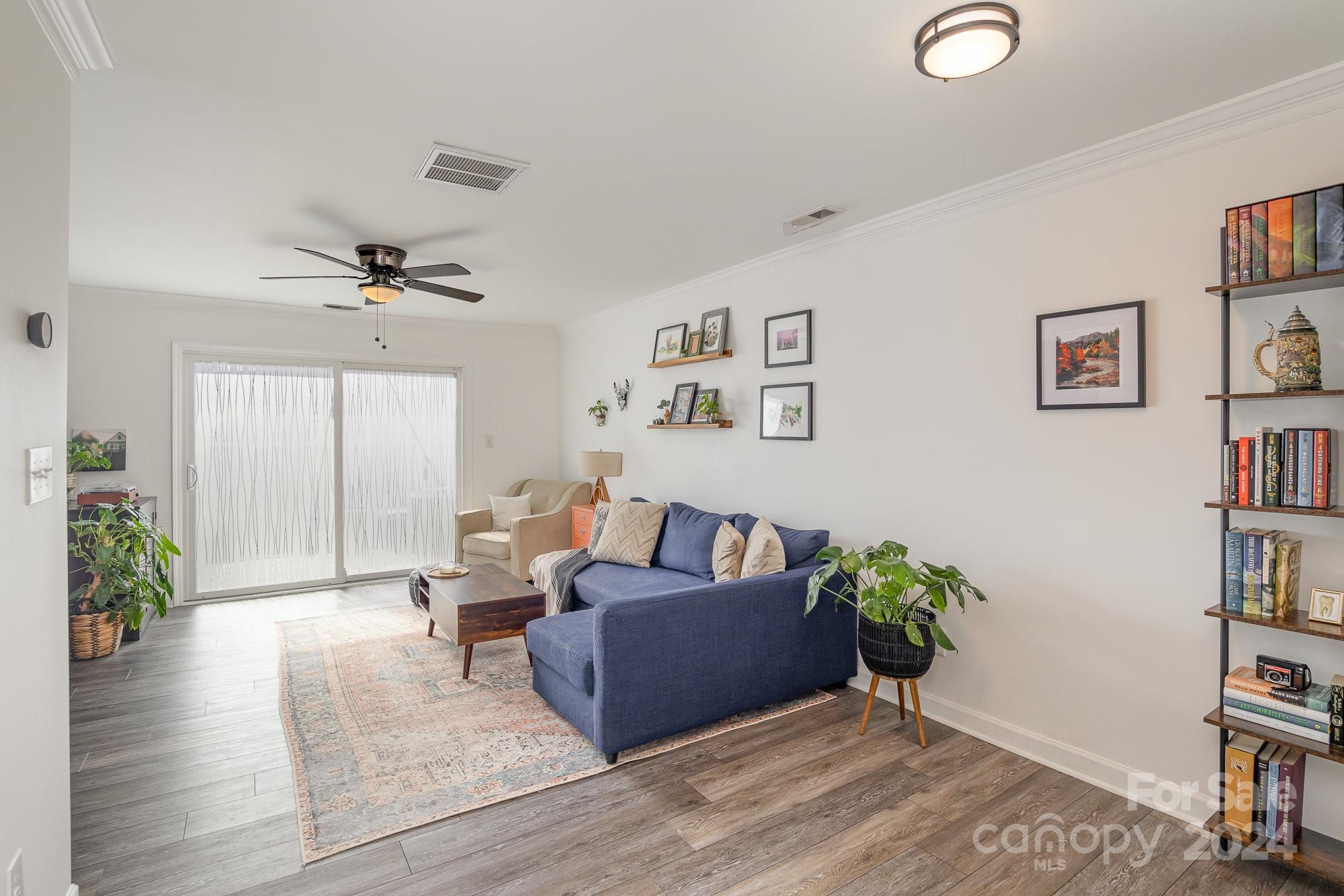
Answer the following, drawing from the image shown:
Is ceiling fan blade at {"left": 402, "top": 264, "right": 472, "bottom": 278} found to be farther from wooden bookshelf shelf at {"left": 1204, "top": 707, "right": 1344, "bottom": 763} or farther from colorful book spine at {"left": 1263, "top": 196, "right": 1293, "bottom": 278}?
wooden bookshelf shelf at {"left": 1204, "top": 707, "right": 1344, "bottom": 763}

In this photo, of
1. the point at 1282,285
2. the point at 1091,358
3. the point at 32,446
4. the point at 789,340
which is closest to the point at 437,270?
the point at 789,340

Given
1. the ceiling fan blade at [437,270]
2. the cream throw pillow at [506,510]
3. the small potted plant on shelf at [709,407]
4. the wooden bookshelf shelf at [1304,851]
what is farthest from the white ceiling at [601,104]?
the cream throw pillow at [506,510]

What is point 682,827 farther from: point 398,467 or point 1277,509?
point 398,467

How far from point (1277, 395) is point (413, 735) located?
140 inches

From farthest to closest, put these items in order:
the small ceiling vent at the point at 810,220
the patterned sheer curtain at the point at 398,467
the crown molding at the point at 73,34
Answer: the patterned sheer curtain at the point at 398,467
the small ceiling vent at the point at 810,220
the crown molding at the point at 73,34

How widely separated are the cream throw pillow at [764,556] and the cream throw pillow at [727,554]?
0.30 ft

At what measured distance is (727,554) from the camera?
379cm

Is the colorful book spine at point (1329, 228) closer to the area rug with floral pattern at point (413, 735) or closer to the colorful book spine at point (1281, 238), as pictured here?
the colorful book spine at point (1281, 238)

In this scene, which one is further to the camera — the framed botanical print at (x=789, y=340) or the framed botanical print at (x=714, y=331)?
the framed botanical print at (x=714, y=331)

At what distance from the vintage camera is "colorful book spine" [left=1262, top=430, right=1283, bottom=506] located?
51cm

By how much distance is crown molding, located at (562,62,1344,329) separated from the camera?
7.06 ft

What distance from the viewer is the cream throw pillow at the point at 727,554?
376cm

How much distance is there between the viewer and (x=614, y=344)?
20.1ft

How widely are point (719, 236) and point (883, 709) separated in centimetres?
271
